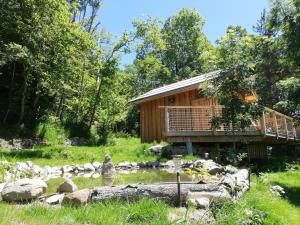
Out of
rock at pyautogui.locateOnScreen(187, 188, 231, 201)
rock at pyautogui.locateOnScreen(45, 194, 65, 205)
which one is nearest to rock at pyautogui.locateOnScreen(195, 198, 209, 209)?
rock at pyautogui.locateOnScreen(187, 188, 231, 201)

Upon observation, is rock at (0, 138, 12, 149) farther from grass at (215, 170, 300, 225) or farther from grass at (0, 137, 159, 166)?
grass at (215, 170, 300, 225)

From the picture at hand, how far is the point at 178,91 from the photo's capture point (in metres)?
18.1

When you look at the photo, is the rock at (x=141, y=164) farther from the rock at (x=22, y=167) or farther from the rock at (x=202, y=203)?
the rock at (x=202, y=203)

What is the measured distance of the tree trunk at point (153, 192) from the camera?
20.3 ft

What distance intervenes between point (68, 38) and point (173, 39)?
82.6ft

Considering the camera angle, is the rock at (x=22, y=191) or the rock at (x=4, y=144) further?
the rock at (x=4, y=144)

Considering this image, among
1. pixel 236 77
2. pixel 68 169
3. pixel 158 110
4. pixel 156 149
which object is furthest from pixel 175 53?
pixel 236 77

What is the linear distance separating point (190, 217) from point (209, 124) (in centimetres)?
1075

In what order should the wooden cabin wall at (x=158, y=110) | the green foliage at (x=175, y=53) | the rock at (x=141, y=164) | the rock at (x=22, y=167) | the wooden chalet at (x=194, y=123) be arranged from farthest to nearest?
the green foliage at (x=175, y=53)
the wooden cabin wall at (x=158, y=110)
the wooden chalet at (x=194, y=123)
the rock at (x=141, y=164)
the rock at (x=22, y=167)

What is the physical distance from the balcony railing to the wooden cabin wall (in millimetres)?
768

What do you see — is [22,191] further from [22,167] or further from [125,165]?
[125,165]

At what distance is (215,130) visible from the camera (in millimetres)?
14961

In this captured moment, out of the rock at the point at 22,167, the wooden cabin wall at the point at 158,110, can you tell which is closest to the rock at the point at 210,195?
the rock at the point at 22,167

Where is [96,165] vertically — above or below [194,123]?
below
